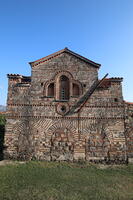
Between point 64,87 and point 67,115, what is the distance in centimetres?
210

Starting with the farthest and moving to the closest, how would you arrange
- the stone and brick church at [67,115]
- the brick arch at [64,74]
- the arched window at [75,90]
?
the brick arch at [64,74]
the arched window at [75,90]
the stone and brick church at [67,115]

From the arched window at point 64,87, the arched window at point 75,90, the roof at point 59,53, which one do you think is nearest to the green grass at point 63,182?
the arched window at point 64,87

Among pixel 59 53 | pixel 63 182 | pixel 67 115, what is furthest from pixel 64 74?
pixel 63 182

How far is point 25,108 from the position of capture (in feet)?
31.8

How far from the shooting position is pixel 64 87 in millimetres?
10375

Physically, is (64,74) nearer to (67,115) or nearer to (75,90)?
(75,90)

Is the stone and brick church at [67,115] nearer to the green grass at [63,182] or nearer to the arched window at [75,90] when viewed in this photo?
the arched window at [75,90]

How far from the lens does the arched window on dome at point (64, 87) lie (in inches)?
401

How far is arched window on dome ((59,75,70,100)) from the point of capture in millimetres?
10188

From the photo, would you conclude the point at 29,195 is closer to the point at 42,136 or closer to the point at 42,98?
the point at 42,136

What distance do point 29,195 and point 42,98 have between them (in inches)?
230

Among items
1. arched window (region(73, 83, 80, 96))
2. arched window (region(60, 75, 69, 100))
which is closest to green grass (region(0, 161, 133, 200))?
arched window (region(60, 75, 69, 100))

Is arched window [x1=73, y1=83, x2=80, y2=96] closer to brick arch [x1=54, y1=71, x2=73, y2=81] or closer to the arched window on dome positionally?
the arched window on dome

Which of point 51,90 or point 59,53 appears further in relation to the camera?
point 59,53
